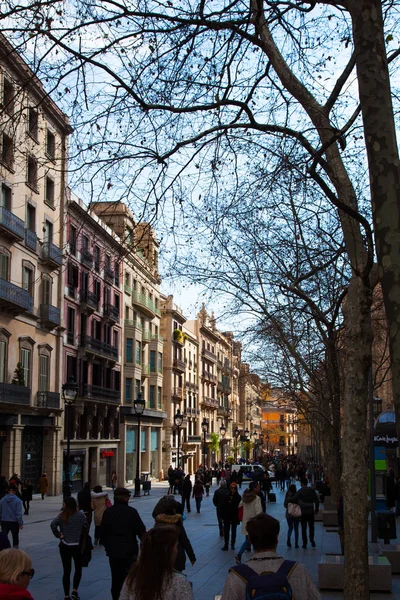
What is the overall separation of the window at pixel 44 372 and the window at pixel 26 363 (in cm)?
158

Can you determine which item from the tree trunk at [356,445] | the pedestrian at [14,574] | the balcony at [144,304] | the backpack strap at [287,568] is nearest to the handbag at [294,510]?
the tree trunk at [356,445]

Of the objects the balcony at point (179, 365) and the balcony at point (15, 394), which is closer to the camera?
the balcony at point (15, 394)

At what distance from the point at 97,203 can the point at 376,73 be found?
18.4ft

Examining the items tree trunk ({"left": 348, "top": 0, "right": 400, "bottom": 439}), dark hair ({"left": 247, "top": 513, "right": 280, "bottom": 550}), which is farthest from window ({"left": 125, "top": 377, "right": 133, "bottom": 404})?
dark hair ({"left": 247, "top": 513, "right": 280, "bottom": 550})

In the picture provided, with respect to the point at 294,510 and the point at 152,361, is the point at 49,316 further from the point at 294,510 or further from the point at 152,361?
the point at 152,361

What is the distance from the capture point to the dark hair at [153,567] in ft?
14.5

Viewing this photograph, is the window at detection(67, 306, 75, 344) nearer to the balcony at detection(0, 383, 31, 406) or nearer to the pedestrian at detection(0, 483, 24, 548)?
the balcony at detection(0, 383, 31, 406)

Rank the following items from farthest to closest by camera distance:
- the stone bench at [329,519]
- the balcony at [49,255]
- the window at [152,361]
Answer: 1. the window at [152,361]
2. the balcony at [49,255]
3. the stone bench at [329,519]

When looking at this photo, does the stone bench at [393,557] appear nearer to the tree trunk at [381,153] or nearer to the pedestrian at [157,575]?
→ the tree trunk at [381,153]

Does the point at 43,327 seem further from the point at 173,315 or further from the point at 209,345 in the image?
the point at 209,345

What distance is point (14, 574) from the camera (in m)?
4.05

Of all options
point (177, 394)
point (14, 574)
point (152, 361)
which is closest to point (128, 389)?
point (152, 361)

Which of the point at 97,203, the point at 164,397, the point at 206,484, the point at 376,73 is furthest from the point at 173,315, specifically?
the point at 376,73

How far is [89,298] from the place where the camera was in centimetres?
4706
